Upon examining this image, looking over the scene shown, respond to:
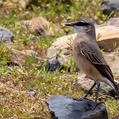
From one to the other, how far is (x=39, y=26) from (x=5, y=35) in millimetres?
1296

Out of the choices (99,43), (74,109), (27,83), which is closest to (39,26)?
(99,43)

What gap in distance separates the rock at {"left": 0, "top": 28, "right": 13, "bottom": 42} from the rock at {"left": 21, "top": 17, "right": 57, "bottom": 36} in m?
0.84

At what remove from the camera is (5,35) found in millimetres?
11836

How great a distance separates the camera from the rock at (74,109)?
8359mm

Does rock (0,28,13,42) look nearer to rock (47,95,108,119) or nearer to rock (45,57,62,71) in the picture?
rock (45,57,62,71)

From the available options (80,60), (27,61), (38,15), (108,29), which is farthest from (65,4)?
(80,60)

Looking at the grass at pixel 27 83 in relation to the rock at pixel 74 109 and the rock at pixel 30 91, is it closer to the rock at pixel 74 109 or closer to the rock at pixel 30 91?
the rock at pixel 30 91

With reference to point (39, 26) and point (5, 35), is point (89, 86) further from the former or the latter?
point (39, 26)

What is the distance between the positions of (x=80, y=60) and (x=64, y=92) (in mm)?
1426

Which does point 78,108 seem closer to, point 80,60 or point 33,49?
point 80,60

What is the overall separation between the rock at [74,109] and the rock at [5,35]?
10.4 ft

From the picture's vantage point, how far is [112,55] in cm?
1131

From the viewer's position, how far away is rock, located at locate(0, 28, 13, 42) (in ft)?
38.3

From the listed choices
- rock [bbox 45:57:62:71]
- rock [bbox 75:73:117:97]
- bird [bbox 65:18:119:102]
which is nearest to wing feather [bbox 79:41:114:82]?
bird [bbox 65:18:119:102]
